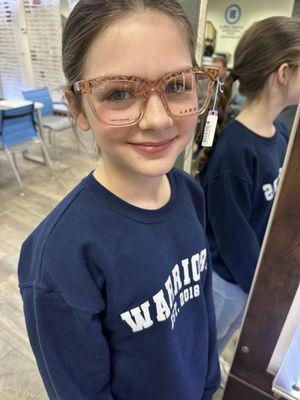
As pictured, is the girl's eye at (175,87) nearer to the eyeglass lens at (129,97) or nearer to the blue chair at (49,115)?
the eyeglass lens at (129,97)

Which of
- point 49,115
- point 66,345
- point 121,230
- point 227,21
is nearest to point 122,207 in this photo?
point 121,230

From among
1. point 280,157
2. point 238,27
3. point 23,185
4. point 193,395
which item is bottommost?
point 23,185

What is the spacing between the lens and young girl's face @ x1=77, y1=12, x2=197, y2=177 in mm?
484

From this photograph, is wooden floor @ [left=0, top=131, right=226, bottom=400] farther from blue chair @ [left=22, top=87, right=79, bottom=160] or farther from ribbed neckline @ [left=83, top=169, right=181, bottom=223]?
blue chair @ [left=22, top=87, right=79, bottom=160]

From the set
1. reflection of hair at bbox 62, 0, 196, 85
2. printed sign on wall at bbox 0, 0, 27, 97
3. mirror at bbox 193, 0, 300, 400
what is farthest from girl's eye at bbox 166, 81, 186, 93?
printed sign on wall at bbox 0, 0, 27, 97

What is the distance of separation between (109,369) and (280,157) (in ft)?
2.60

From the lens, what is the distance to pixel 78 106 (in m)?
0.60

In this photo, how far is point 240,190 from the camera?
90cm

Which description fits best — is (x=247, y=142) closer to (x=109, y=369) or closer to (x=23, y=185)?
(x=109, y=369)

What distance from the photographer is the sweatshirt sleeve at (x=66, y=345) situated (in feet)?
1.68

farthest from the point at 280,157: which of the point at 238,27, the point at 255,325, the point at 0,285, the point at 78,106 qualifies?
the point at 238,27

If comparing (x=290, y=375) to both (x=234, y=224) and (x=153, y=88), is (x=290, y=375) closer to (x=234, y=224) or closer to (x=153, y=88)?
(x=234, y=224)

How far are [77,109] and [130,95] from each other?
15cm

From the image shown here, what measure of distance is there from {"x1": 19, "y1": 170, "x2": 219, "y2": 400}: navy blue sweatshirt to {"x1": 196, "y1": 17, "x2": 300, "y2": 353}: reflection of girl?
0.86 feet
